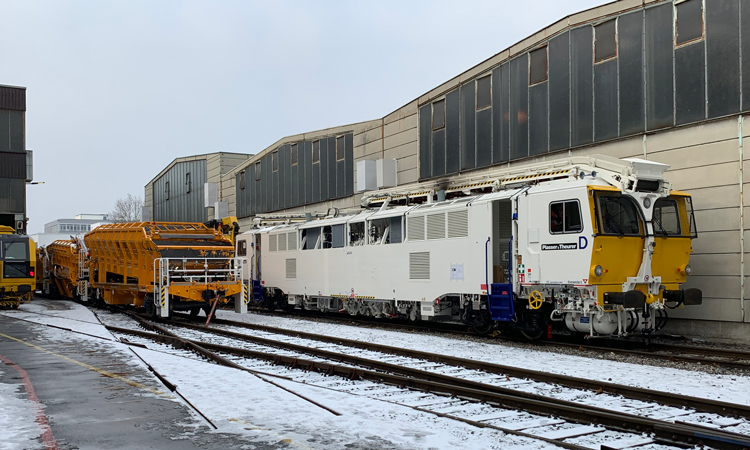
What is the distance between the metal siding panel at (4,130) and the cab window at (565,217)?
126ft

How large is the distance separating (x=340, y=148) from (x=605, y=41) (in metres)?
16.2

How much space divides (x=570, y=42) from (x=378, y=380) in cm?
1274

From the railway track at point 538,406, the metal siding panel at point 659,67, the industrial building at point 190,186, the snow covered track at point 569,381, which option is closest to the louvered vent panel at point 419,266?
the snow covered track at point 569,381

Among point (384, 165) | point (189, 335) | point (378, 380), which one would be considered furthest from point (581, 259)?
point (384, 165)

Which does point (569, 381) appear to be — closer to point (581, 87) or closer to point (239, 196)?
point (581, 87)

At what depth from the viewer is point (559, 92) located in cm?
1902

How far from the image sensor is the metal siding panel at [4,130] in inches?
1609

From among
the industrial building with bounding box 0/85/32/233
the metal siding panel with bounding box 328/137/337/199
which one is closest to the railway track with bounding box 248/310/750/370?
the metal siding panel with bounding box 328/137/337/199

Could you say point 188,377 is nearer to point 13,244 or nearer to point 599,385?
point 599,385

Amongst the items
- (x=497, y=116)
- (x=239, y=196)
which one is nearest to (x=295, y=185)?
(x=239, y=196)

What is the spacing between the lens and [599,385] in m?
8.77

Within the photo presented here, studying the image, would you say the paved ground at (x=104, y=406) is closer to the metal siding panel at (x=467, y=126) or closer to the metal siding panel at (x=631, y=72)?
the metal siding panel at (x=631, y=72)

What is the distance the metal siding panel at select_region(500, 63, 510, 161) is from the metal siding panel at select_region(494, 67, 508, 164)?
0.09m

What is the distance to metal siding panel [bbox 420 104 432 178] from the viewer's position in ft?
82.9
